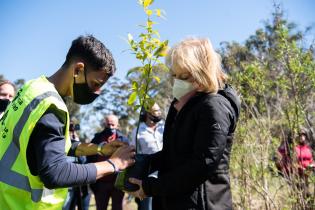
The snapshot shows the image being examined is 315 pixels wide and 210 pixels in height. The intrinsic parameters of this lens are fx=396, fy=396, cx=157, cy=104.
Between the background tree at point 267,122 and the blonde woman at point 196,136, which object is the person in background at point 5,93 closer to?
the background tree at point 267,122

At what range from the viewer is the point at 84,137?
3359 cm

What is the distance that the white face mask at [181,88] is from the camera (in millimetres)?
2153

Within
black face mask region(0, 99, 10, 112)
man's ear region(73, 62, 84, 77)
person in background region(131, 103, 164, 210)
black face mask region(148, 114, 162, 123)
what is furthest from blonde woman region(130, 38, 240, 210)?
black face mask region(148, 114, 162, 123)

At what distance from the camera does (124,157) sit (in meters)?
2.18

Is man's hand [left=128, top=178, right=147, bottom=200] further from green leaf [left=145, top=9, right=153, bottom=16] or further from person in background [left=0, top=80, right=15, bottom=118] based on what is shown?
person in background [left=0, top=80, right=15, bottom=118]

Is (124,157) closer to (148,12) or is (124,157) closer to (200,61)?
(200,61)

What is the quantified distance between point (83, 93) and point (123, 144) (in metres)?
0.40

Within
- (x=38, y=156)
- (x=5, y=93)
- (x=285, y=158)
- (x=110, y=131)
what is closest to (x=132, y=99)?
(x=38, y=156)

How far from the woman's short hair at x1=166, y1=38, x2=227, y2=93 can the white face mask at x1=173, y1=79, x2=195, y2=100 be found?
0.07 metres

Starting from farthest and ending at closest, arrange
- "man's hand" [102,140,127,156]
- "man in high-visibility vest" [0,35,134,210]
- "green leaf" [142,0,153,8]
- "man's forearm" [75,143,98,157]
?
"man's forearm" [75,143,98,157], "man's hand" [102,140,127,156], "green leaf" [142,0,153,8], "man in high-visibility vest" [0,35,134,210]

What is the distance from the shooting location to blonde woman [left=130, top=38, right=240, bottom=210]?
6.35 ft

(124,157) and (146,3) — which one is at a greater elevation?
(146,3)

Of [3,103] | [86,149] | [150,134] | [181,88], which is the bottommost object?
[150,134]

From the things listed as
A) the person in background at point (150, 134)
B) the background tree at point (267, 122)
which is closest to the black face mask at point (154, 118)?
the person in background at point (150, 134)
